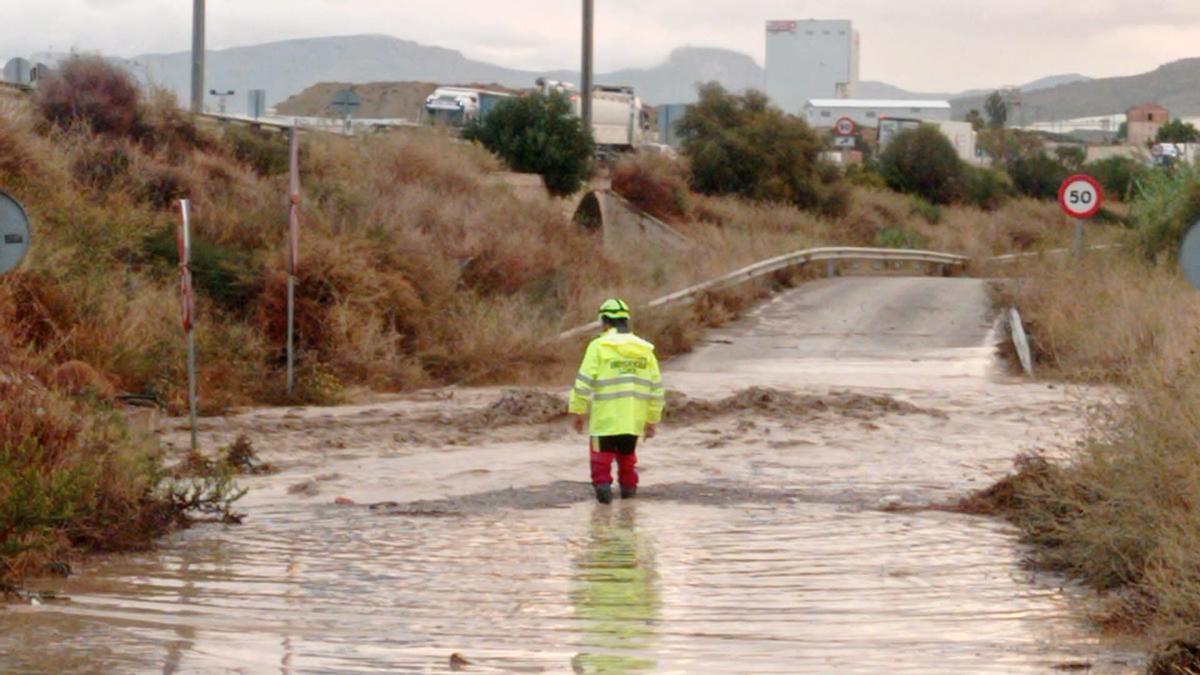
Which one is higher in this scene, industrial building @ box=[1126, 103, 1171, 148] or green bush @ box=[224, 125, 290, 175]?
industrial building @ box=[1126, 103, 1171, 148]

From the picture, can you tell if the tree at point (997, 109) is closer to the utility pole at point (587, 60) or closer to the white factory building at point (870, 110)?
the white factory building at point (870, 110)

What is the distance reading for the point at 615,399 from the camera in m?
14.0

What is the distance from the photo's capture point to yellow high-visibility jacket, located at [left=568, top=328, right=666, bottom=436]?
549 inches

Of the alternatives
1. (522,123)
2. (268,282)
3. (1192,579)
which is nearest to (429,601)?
(1192,579)

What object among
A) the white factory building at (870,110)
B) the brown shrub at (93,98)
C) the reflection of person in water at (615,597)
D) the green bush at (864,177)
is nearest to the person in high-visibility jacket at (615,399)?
the reflection of person in water at (615,597)

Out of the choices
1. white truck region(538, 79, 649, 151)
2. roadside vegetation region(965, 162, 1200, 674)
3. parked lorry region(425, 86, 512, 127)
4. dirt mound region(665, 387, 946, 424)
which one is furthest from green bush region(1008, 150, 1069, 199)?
roadside vegetation region(965, 162, 1200, 674)

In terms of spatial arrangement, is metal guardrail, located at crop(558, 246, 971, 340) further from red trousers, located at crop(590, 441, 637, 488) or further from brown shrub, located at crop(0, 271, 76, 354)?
red trousers, located at crop(590, 441, 637, 488)

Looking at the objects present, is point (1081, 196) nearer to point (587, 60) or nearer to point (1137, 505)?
point (587, 60)

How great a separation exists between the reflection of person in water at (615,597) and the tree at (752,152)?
150ft

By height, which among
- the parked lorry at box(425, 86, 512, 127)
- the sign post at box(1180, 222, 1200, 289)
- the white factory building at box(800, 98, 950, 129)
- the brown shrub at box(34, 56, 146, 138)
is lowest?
the sign post at box(1180, 222, 1200, 289)

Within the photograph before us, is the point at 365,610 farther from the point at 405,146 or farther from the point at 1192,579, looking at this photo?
the point at 405,146

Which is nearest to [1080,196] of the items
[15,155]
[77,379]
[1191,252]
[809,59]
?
[15,155]

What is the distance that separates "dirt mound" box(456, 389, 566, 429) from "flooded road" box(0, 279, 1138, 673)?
0.03 metres

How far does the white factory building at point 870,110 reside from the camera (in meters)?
140
